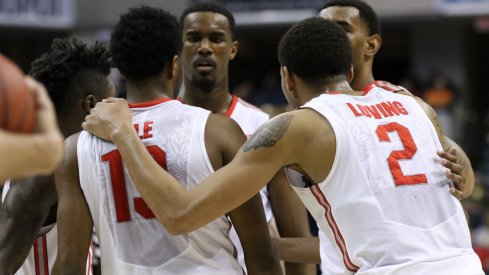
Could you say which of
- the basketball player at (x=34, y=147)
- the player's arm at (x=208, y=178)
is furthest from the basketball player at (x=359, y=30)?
the basketball player at (x=34, y=147)

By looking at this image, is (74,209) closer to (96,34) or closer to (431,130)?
(431,130)

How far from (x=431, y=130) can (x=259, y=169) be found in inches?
33.8

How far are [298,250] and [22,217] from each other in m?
1.54

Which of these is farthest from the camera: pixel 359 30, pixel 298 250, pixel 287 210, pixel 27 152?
pixel 287 210

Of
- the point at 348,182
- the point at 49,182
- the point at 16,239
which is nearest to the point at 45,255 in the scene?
the point at 16,239

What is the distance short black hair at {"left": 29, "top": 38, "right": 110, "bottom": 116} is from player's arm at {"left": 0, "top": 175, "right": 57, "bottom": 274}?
42cm

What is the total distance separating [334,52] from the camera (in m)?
3.95

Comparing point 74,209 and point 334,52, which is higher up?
point 334,52

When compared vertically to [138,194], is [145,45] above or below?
above

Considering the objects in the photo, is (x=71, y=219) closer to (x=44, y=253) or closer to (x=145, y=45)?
(x=44, y=253)

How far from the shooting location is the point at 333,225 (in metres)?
3.79

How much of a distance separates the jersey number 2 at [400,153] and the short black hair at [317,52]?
A: 0.36 metres

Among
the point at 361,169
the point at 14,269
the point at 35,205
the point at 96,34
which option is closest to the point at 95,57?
the point at 35,205

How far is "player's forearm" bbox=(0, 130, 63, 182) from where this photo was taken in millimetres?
2336
